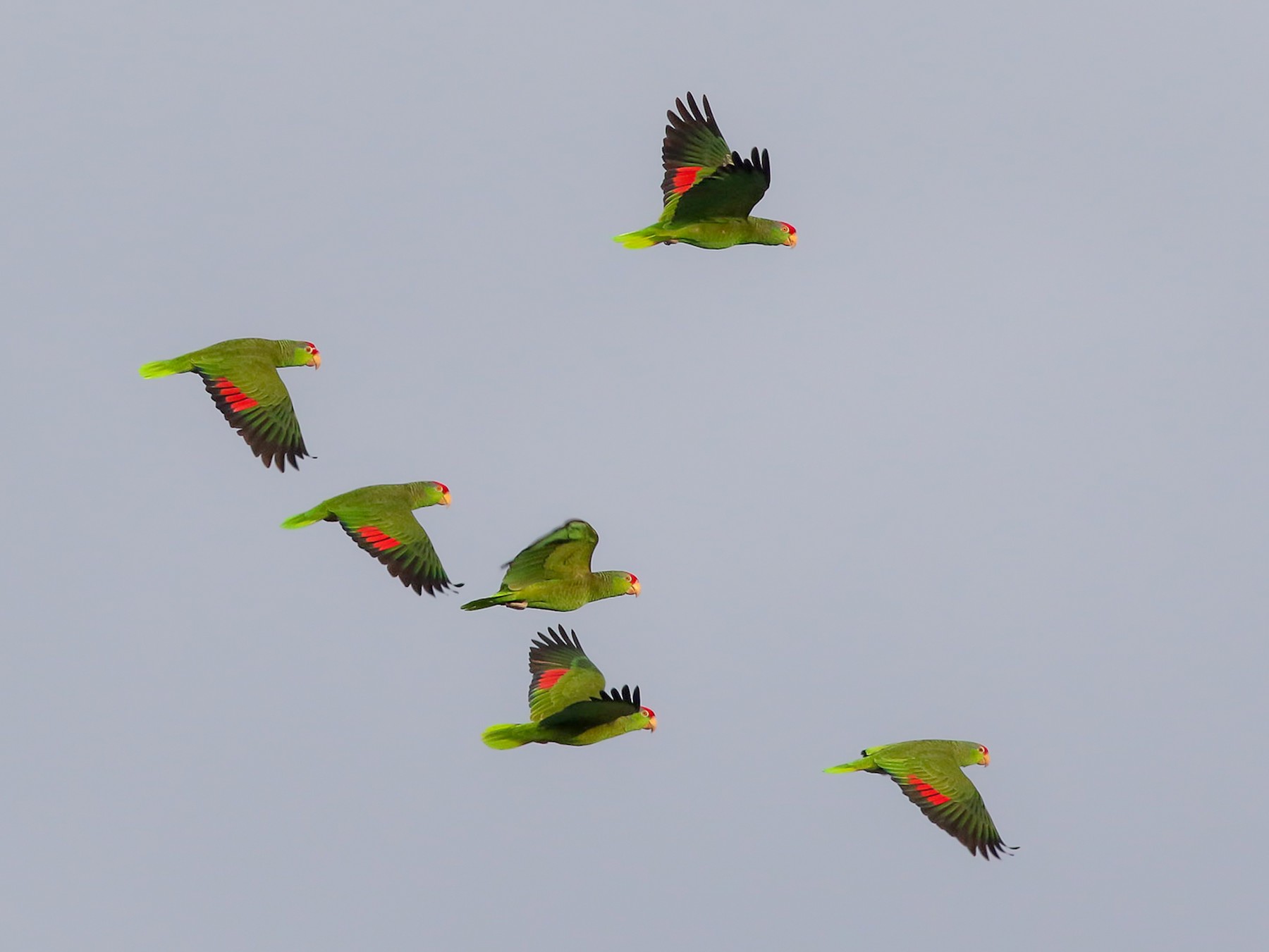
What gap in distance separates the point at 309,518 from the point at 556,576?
10.1ft

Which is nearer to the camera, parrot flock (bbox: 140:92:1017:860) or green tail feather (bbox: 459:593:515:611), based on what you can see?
green tail feather (bbox: 459:593:515:611)

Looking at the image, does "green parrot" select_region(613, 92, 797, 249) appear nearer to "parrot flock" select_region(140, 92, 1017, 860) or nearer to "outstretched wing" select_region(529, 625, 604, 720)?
"parrot flock" select_region(140, 92, 1017, 860)

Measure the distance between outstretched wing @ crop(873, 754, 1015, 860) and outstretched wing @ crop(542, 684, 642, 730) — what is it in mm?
3543

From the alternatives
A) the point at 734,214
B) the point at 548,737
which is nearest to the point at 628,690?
the point at 548,737

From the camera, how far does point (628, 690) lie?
17266mm

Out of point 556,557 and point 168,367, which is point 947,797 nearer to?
point 556,557

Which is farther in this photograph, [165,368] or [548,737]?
[165,368]

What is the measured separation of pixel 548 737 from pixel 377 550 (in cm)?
325

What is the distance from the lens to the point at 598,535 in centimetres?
1998

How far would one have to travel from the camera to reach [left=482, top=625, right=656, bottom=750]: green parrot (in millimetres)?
18312

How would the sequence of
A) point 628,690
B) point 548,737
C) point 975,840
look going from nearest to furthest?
point 628,690
point 548,737
point 975,840

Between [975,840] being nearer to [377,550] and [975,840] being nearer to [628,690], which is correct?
[628,690]

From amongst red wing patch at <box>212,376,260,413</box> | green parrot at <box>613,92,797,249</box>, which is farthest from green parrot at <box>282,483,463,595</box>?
green parrot at <box>613,92,797,249</box>

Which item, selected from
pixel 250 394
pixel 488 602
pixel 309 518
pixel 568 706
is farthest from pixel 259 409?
pixel 568 706
